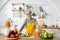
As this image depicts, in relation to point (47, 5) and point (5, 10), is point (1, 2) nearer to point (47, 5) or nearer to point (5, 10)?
point (5, 10)

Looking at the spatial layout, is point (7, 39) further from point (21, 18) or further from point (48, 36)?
point (21, 18)

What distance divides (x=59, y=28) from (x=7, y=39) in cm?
161

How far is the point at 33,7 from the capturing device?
11.5 feet

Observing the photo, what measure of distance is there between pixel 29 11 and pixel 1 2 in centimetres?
59

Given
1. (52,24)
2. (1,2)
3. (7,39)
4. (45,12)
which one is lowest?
(7,39)

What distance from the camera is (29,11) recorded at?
3504mm

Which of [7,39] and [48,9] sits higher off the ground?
[48,9]

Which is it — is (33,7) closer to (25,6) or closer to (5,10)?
(25,6)

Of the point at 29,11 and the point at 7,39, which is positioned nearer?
the point at 7,39

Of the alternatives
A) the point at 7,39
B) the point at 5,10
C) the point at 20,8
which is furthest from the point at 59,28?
the point at 7,39

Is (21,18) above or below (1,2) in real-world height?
below

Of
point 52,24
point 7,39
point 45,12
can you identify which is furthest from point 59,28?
point 7,39

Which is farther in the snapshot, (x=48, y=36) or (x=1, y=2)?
(x=1, y=2)

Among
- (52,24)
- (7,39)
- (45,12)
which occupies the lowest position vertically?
(7,39)
